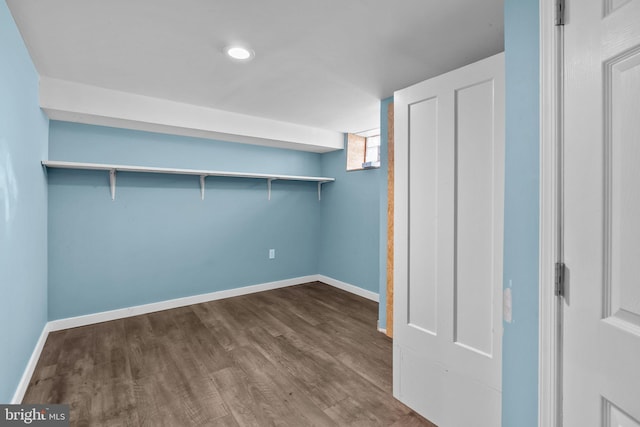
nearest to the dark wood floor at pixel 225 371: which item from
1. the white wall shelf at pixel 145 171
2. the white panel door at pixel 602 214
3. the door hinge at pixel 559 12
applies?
the white panel door at pixel 602 214

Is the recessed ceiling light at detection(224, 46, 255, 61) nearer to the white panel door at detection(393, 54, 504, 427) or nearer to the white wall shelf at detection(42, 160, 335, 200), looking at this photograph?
the white panel door at detection(393, 54, 504, 427)

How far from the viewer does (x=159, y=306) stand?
11.1 ft

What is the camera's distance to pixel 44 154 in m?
2.63

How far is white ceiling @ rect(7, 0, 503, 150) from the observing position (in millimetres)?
1574

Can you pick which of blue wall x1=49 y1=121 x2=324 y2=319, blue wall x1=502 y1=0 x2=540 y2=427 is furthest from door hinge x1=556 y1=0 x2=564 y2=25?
blue wall x1=49 y1=121 x2=324 y2=319

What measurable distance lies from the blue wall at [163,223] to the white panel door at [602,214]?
3532 millimetres

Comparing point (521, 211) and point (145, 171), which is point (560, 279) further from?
point (145, 171)

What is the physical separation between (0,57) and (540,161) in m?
2.39

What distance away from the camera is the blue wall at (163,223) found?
2891 millimetres

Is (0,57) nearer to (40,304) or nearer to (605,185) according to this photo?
(40,304)

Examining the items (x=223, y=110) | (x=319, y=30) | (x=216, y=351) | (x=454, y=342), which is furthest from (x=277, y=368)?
(x=223, y=110)

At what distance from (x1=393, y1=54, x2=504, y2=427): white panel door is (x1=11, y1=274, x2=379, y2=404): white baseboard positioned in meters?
2.05

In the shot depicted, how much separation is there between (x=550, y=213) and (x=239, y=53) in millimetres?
2000

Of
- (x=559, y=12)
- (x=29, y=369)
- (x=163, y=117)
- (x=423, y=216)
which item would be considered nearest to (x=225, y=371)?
(x=29, y=369)
